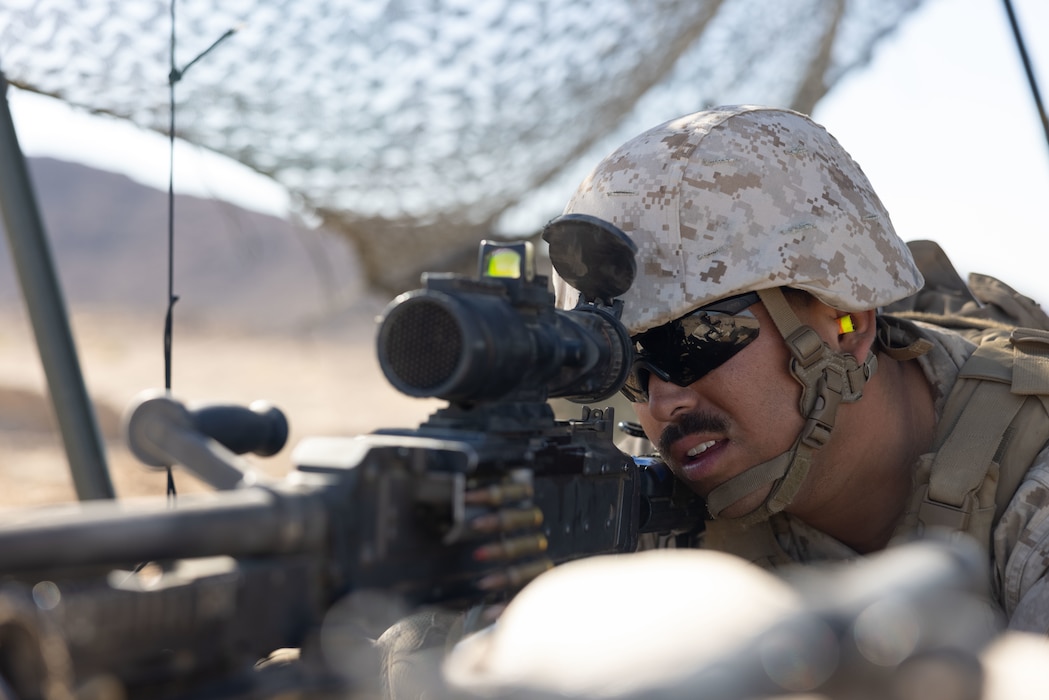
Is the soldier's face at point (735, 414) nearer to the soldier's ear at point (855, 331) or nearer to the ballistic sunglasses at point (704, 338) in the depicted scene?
the ballistic sunglasses at point (704, 338)

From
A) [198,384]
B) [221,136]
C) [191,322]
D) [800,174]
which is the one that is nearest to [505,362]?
[800,174]

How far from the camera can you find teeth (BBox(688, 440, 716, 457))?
280cm

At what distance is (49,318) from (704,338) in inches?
67.5

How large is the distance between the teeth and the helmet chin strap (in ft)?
0.36

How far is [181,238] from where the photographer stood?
45250mm

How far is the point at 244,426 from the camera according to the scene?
67.2 inches

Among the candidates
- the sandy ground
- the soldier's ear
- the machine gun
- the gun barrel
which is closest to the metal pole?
the machine gun

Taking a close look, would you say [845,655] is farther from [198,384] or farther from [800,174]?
[198,384]

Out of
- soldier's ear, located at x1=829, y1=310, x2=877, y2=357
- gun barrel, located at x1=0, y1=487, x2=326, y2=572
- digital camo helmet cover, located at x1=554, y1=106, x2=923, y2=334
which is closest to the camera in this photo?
gun barrel, located at x1=0, y1=487, x2=326, y2=572

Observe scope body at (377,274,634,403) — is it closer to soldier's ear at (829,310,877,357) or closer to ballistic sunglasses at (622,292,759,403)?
ballistic sunglasses at (622,292,759,403)

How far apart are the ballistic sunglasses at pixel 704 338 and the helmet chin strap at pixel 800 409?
9 centimetres

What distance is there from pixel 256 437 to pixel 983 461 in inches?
76.5

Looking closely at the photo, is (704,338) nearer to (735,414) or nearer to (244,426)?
(735,414)

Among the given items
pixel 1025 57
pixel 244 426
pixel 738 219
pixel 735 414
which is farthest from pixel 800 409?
pixel 1025 57
